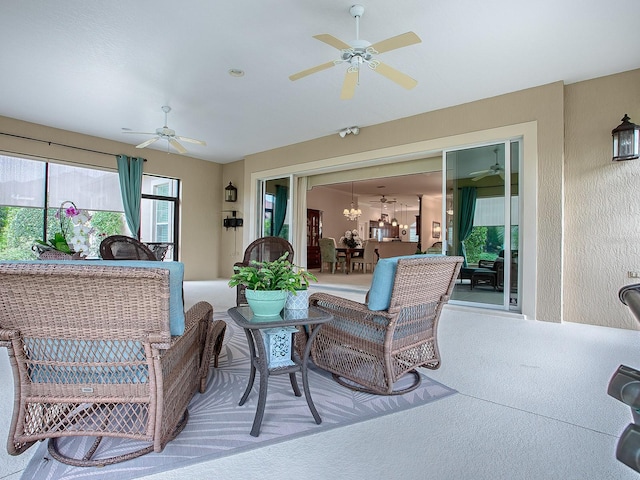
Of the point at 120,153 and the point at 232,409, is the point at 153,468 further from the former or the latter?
the point at 120,153

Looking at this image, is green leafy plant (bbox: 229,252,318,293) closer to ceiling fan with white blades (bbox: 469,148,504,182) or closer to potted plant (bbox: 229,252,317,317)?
potted plant (bbox: 229,252,317,317)

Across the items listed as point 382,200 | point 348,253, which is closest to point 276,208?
point 348,253

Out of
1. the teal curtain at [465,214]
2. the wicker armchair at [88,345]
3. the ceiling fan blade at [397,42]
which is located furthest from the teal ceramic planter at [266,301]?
the teal curtain at [465,214]

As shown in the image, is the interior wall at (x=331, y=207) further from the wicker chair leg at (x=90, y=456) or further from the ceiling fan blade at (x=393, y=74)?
the wicker chair leg at (x=90, y=456)

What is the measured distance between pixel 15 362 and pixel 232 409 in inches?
38.7

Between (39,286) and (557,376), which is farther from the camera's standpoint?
(557,376)

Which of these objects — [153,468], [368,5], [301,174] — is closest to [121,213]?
[301,174]

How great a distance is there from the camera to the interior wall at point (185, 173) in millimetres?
6070

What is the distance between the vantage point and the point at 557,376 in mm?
2422

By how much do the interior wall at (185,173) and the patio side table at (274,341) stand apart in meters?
6.19

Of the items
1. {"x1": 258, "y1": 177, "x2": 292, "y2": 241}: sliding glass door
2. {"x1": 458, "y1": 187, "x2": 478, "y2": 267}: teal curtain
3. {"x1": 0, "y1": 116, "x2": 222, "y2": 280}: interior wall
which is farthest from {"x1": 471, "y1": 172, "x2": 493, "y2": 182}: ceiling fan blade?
{"x1": 0, "y1": 116, "x2": 222, "y2": 280}: interior wall

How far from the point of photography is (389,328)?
203 cm

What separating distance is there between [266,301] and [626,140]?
14.0 feet

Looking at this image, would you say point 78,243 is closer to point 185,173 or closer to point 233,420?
point 233,420
